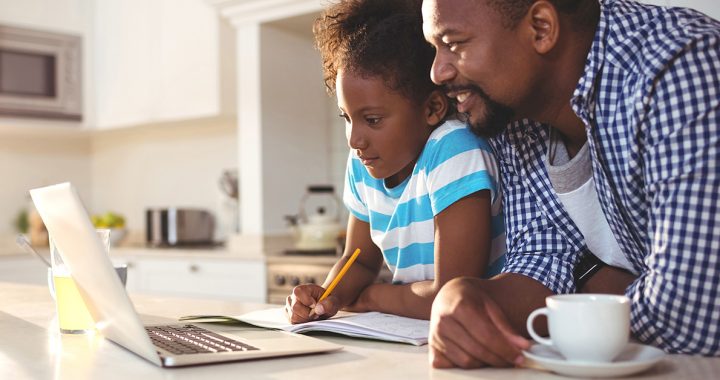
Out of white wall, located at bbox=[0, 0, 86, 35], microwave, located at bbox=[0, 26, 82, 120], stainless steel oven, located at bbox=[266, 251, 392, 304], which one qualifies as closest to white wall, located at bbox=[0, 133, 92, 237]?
microwave, located at bbox=[0, 26, 82, 120]

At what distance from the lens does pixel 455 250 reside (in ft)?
4.43

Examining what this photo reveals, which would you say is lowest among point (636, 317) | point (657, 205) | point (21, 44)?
point (636, 317)

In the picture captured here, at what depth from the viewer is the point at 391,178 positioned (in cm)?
158

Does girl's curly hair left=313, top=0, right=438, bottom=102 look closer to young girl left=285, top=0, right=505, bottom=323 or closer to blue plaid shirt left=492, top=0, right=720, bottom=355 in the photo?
young girl left=285, top=0, right=505, bottom=323

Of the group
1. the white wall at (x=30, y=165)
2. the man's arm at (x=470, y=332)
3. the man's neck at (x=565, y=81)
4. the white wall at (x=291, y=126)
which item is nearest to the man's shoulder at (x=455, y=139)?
the man's neck at (x=565, y=81)

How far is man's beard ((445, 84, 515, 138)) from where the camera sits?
123 cm

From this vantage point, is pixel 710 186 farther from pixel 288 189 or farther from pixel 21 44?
pixel 21 44

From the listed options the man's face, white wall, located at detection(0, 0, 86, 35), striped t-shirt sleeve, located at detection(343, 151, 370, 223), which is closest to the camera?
the man's face

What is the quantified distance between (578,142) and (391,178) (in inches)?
15.3

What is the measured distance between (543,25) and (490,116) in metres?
0.15

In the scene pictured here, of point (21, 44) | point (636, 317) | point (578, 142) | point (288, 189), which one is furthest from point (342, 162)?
point (636, 317)

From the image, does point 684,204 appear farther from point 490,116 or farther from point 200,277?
point 200,277

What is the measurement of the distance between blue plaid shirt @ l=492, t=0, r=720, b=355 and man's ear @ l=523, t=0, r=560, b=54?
7 centimetres

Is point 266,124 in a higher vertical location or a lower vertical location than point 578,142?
higher
